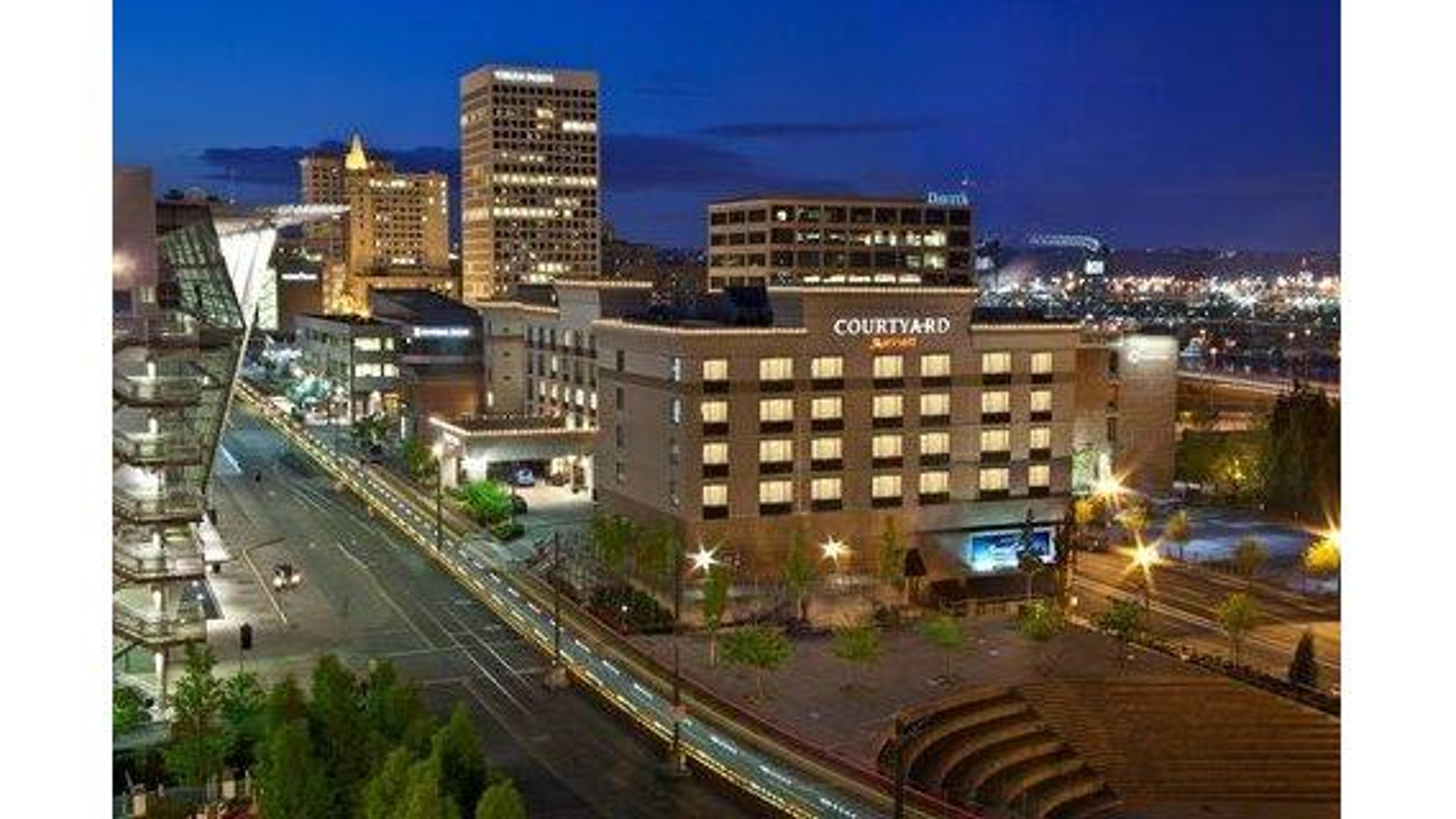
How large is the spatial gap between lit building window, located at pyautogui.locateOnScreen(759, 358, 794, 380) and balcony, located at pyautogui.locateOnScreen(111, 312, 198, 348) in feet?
45.2

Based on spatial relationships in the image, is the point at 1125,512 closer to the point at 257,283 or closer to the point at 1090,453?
the point at 1090,453

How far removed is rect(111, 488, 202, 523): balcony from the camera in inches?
792

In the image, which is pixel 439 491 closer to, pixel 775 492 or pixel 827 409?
pixel 775 492

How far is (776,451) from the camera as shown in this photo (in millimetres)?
31125

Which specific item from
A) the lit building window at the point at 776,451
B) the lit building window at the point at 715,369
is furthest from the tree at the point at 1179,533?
the lit building window at the point at 715,369

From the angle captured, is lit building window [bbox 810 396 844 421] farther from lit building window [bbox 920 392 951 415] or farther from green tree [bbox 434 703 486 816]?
green tree [bbox 434 703 486 816]

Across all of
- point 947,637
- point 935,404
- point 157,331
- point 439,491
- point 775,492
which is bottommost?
point 947,637

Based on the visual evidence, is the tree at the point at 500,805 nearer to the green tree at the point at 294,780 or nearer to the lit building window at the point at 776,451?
the green tree at the point at 294,780

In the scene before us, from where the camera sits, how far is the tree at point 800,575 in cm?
2720

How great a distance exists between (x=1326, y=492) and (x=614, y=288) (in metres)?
20.5

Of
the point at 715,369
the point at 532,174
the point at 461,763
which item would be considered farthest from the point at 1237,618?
the point at 532,174

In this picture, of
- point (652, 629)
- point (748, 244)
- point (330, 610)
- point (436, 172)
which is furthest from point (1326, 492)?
point (436, 172)

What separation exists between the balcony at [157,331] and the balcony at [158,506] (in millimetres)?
2506

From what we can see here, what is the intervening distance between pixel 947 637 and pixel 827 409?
27.9 ft
